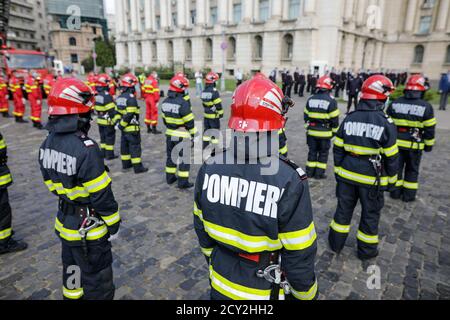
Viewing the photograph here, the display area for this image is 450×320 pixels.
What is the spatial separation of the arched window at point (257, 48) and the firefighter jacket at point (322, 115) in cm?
3363

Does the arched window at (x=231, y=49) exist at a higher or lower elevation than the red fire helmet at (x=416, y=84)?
higher

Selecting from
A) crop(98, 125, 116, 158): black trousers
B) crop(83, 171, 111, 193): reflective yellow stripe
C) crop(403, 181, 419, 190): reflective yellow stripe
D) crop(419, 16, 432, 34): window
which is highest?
crop(419, 16, 432, 34): window

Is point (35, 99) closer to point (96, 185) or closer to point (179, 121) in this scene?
point (179, 121)

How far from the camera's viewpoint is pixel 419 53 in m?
43.6

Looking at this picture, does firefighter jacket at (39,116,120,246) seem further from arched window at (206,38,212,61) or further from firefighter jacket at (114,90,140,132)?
arched window at (206,38,212,61)

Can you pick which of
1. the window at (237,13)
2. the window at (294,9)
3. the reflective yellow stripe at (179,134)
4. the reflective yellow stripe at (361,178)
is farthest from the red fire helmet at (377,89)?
the window at (237,13)

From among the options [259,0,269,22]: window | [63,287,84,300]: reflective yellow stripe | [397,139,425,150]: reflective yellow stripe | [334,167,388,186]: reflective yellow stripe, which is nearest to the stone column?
[259,0,269,22]: window

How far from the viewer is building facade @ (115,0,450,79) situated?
33000 millimetres

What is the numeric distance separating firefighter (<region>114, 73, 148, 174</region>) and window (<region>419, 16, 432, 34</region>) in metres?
50.2

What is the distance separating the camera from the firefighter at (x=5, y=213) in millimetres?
4258

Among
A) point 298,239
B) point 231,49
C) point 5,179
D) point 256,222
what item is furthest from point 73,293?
point 231,49

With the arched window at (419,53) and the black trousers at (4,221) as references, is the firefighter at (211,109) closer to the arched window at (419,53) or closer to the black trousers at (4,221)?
the black trousers at (4,221)

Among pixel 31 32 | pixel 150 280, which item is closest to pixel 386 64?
pixel 150 280

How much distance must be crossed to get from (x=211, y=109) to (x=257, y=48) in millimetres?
32689
